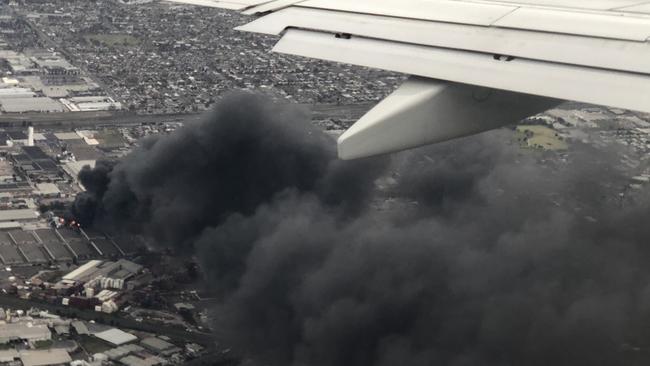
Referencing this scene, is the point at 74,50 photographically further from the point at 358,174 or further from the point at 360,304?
the point at 360,304

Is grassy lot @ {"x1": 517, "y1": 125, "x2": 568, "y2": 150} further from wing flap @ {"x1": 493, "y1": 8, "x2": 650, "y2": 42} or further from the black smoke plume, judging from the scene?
wing flap @ {"x1": 493, "y1": 8, "x2": 650, "y2": 42}

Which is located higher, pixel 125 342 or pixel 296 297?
pixel 296 297

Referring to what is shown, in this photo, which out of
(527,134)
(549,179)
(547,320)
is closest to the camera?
(547,320)

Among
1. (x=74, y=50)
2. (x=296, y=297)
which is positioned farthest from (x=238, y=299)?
(x=74, y=50)

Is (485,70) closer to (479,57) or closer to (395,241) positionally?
→ (479,57)

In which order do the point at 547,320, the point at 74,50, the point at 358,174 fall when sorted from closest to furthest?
the point at 547,320 → the point at 358,174 → the point at 74,50

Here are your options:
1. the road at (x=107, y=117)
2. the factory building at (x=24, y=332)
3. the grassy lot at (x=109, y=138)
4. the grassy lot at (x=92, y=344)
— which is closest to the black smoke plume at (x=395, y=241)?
the grassy lot at (x=92, y=344)

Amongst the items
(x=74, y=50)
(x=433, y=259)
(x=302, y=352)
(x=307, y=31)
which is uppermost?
(x=307, y=31)

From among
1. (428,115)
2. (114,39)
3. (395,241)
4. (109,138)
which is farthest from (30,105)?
(428,115)
